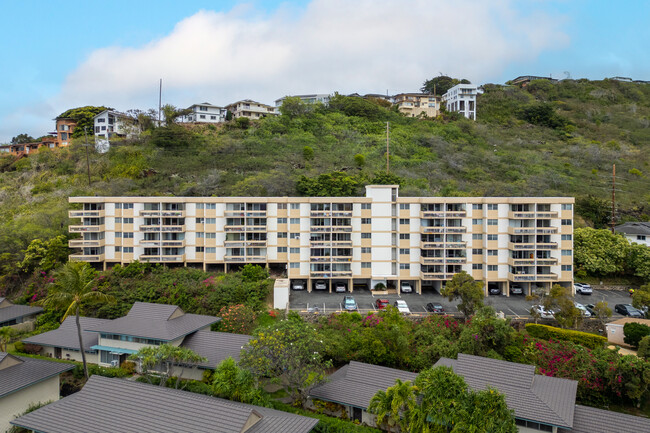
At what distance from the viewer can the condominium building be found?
10162 cm

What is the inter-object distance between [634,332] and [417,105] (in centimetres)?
8236

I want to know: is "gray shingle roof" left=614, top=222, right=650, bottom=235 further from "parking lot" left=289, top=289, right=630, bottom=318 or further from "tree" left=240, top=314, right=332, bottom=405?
"tree" left=240, top=314, right=332, bottom=405

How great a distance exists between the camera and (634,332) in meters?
31.7

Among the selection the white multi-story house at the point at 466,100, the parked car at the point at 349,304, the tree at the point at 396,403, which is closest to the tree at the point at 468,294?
the parked car at the point at 349,304

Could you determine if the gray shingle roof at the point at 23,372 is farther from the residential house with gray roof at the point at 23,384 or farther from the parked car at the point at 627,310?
the parked car at the point at 627,310

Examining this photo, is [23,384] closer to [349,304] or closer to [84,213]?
[349,304]

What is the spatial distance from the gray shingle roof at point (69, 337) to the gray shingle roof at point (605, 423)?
3399cm

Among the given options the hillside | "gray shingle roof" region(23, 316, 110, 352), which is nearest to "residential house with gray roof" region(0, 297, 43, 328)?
"gray shingle roof" region(23, 316, 110, 352)

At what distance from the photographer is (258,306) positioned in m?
37.9

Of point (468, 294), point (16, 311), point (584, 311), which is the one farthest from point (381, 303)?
point (16, 311)

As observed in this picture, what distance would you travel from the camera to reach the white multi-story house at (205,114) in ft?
294

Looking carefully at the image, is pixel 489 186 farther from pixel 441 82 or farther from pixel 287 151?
pixel 441 82

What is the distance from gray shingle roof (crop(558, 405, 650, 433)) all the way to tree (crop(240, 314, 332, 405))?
45.7ft

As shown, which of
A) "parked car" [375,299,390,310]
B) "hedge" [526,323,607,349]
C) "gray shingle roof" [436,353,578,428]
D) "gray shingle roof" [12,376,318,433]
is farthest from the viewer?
"parked car" [375,299,390,310]
